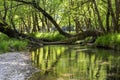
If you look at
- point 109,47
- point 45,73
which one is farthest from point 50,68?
point 109,47

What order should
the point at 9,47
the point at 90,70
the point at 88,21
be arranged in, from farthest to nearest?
1. the point at 88,21
2. the point at 9,47
3. the point at 90,70

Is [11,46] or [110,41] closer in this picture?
[11,46]

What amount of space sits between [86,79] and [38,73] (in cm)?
274

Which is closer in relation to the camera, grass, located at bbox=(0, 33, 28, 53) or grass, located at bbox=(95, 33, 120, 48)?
grass, located at bbox=(0, 33, 28, 53)

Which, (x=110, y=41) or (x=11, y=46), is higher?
(x=110, y=41)

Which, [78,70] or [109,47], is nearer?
[78,70]

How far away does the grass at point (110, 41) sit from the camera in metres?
26.8

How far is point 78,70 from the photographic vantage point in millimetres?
15711

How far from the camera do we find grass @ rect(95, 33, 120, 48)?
26789mm

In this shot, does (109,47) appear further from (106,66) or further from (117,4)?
(106,66)

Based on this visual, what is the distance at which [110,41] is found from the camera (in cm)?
2819

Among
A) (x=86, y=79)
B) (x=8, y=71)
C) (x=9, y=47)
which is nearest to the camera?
(x=86, y=79)

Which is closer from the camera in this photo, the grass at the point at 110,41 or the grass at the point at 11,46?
the grass at the point at 11,46

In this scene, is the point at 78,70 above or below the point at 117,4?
below
